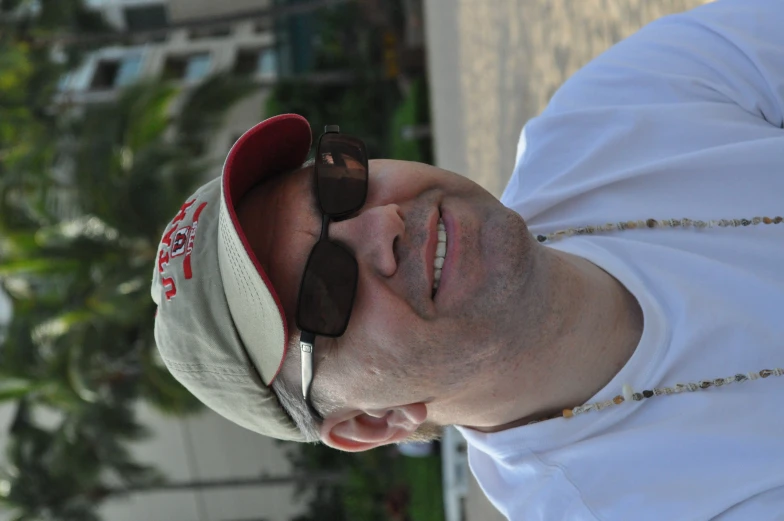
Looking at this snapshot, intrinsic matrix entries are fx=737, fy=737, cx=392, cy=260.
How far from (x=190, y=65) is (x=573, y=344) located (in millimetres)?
26676

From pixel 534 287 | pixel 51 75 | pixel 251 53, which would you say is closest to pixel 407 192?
pixel 534 287

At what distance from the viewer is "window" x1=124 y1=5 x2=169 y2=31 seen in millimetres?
27641

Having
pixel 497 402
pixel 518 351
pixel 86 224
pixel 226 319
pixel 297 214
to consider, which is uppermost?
pixel 297 214

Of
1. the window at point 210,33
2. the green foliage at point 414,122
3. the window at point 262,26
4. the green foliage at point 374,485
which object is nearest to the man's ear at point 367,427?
the green foliage at point 414,122

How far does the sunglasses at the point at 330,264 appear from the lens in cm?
224

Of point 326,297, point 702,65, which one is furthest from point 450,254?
point 702,65

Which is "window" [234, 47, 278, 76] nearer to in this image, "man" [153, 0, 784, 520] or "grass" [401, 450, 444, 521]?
"grass" [401, 450, 444, 521]

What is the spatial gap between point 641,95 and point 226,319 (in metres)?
1.81

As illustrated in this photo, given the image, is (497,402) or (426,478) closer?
(497,402)

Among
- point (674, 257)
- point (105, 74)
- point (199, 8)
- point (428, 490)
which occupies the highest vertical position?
point (199, 8)

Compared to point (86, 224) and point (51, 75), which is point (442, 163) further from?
point (51, 75)

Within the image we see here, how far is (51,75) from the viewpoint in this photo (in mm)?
13742

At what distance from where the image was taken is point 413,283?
227 centimetres

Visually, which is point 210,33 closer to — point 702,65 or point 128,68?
point 128,68
